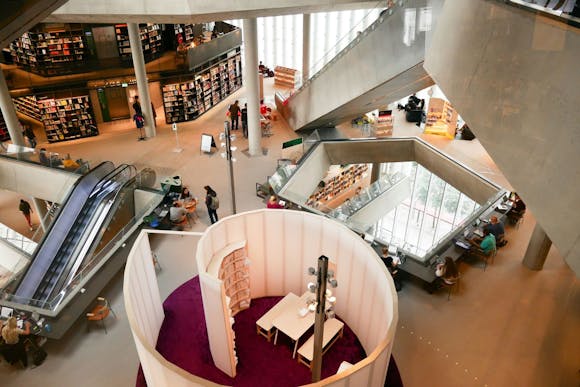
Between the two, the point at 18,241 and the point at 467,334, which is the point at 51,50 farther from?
the point at 467,334

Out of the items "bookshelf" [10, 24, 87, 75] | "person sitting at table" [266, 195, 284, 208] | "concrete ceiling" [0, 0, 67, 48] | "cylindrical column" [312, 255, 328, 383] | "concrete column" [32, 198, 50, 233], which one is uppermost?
"concrete ceiling" [0, 0, 67, 48]

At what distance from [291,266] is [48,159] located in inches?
328

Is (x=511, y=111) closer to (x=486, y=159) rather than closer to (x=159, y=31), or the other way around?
(x=486, y=159)

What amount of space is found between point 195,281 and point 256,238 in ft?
6.83

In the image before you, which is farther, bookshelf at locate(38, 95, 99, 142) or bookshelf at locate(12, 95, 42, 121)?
bookshelf at locate(12, 95, 42, 121)

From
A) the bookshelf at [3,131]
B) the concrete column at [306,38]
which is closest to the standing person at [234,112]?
the concrete column at [306,38]

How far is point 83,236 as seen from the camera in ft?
35.7

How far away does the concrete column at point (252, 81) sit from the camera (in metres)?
13.3

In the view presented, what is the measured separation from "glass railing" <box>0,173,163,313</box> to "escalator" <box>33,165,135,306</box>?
2.51 feet

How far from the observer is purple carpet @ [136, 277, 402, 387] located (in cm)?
759

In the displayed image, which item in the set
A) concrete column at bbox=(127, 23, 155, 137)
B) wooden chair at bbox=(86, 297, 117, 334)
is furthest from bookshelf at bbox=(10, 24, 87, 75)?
wooden chair at bbox=(86, 297, 117, 334)

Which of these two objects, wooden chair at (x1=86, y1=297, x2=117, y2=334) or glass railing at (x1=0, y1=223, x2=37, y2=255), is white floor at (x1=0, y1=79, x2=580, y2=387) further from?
glass railing at (x1=0, y1=223, x2=37, y2=255)

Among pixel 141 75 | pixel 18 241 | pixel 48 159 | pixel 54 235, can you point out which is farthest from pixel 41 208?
pixel 141 75

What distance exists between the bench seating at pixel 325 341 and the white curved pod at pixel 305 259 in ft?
1.36
